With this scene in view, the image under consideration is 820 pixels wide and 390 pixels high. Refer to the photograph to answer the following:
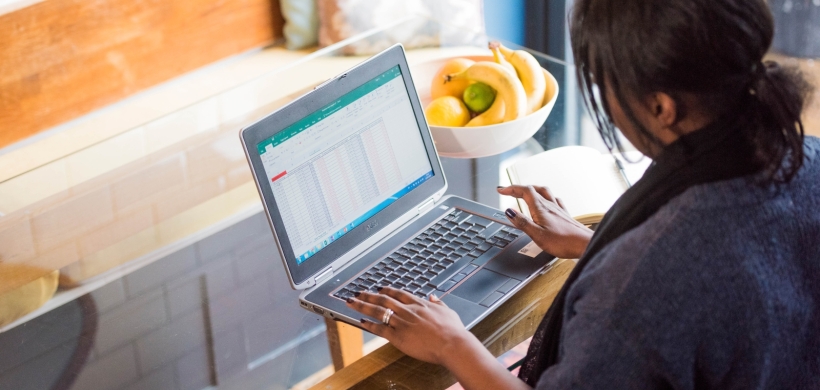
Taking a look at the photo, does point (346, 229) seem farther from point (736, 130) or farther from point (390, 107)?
point (736, 130)

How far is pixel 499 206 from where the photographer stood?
135 cm

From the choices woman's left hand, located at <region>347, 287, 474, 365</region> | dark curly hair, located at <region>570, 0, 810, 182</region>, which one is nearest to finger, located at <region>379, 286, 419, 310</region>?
woman's left hand, located at <region>347, 287, 474, 365</region>

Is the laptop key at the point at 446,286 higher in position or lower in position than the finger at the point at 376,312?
lower

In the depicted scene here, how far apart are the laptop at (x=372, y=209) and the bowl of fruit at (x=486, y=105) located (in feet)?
0.50

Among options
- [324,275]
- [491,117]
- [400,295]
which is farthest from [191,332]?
[491,117]

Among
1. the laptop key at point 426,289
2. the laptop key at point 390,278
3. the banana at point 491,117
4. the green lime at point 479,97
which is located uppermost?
Answer: the green lime at point 479,97

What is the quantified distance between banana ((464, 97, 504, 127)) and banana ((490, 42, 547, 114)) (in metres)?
0.06

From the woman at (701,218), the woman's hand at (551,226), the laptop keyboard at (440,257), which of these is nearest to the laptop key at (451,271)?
the laptop keyboard at (440,257)

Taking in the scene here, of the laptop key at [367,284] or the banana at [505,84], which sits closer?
the laptop key at [367,284]

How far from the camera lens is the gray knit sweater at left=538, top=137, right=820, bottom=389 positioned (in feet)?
2.46

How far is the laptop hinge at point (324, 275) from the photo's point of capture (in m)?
1.18

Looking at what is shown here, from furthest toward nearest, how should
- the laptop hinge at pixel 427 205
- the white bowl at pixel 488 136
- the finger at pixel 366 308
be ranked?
the white bowl at pixel 488 136
the laptop hinge at pixel 427 205
the finger at pixel 366 308

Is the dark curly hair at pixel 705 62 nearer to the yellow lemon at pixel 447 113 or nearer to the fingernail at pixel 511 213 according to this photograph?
the fingernail at pixel 511 213

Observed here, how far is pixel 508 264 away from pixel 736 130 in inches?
17.1
